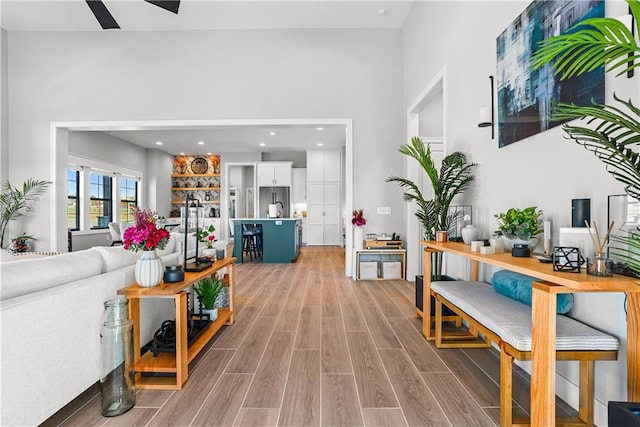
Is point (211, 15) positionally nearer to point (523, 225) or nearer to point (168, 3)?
point (168, 3)

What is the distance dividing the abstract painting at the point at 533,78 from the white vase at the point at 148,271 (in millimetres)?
2497

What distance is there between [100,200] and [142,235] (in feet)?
23.7

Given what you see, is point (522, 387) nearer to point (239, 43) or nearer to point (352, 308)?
point (352, 308)

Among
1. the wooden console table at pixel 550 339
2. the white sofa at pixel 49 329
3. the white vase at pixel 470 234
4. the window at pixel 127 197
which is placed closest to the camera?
the wooden console table at pixel 550 339

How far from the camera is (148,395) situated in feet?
6.07

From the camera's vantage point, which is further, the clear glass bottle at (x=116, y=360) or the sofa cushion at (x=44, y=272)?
the clear glass bottle at (x=116, y=360)

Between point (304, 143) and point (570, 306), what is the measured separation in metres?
7.64

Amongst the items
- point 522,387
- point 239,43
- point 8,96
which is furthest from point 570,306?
point 8,96

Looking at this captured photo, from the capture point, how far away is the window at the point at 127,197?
27.5ft

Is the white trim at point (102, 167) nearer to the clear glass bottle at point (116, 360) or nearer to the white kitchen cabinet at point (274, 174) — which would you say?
the white kitchen cabinet at point (274, 174)

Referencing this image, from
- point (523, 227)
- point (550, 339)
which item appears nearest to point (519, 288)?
point (523, 227)

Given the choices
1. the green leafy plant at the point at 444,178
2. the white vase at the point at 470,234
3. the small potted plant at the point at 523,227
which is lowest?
the white vase at the point at 470,234

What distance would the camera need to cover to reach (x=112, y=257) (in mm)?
2098

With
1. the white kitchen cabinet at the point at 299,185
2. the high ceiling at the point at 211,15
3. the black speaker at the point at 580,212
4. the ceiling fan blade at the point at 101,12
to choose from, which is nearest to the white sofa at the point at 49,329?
the ceiling fan blade at the point at 101,12
